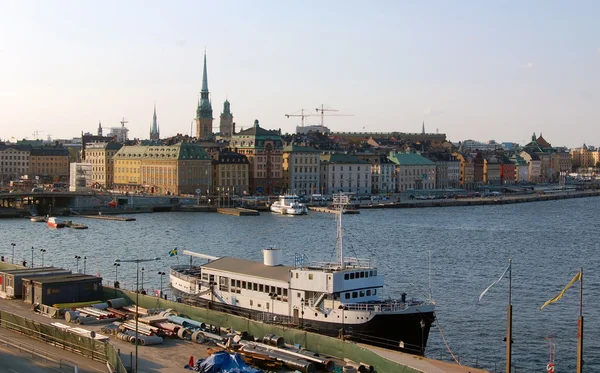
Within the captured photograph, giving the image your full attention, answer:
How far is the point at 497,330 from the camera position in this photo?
26.7 m

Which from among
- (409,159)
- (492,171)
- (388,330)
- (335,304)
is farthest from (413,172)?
(388,330)

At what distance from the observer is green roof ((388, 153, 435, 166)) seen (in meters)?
107

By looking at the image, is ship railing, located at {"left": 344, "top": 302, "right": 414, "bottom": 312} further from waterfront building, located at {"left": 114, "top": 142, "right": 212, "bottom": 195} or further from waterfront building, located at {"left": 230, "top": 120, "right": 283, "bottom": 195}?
waterfront building, located at {"left": 230, "top": 120, "right": 283, "bottom": 195}

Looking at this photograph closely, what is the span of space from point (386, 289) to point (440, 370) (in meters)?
15.1

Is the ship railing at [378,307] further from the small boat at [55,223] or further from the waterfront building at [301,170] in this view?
the waterfront building at [301,170]

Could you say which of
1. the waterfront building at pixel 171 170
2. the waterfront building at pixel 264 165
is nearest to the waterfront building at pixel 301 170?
the waterfront building at pixel 264 165

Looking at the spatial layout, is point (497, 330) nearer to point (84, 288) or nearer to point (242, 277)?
point (242, 277)

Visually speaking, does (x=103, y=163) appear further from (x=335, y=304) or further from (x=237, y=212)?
(x=335, y=304)

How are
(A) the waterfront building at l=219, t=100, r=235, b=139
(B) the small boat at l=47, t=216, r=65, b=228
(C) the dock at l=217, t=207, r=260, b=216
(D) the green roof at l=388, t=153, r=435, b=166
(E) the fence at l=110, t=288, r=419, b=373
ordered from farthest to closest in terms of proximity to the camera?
(A) the waterfront building at l=219, t=100, r=235, b=139, (D) the green roof at l=388, t=153, r=435, b=166, (C) the dock at l=217, t=207, r=260, b=216, (B) the small boat at l=47, t=216, r=65, b=228, (E) the fence at l=110, t=288, r=419, b=373

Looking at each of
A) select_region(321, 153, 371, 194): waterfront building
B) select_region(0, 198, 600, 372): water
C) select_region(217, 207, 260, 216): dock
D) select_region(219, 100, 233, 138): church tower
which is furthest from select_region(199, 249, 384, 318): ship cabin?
select_region(219, 100, 233, 138): church tower

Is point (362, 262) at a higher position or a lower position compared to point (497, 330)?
higher

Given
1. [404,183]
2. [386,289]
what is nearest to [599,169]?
[404,183]

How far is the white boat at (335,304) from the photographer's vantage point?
23.4m

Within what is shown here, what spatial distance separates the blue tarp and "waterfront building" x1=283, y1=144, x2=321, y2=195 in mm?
77124
